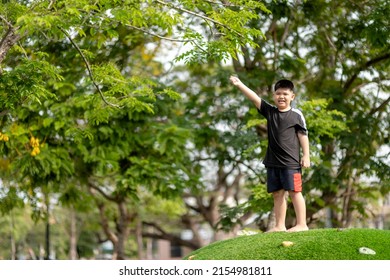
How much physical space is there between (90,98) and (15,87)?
4.76 ft

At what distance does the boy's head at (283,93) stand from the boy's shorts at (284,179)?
2.16ft

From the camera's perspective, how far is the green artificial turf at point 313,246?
22.5 feet

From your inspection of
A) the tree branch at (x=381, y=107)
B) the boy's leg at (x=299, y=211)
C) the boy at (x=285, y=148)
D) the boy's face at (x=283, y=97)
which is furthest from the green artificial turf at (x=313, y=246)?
the tree branch at (x=381, y=107)

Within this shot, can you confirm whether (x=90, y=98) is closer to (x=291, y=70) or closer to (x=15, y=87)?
(x=15, y=87)

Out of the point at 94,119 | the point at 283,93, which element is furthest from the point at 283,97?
the point at 94,119

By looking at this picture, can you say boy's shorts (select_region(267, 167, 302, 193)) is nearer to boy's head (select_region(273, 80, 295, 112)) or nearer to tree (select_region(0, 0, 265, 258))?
boy's head (select_region(273, 80, 295, 112))

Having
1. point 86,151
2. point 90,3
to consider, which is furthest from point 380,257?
point 86,151

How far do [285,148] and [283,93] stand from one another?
59 centimetres

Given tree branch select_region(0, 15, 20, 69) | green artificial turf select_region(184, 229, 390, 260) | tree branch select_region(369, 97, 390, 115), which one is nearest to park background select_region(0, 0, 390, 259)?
tree branch select_region(369, 97, 390, 115)

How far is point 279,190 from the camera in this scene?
7.87 metres

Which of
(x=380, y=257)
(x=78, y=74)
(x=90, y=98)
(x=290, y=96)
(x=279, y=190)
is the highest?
(x=78, y=74)

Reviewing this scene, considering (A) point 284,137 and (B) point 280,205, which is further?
(B) point 280,205

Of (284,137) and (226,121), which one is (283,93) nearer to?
(284,137)

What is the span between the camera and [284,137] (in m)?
7.75
